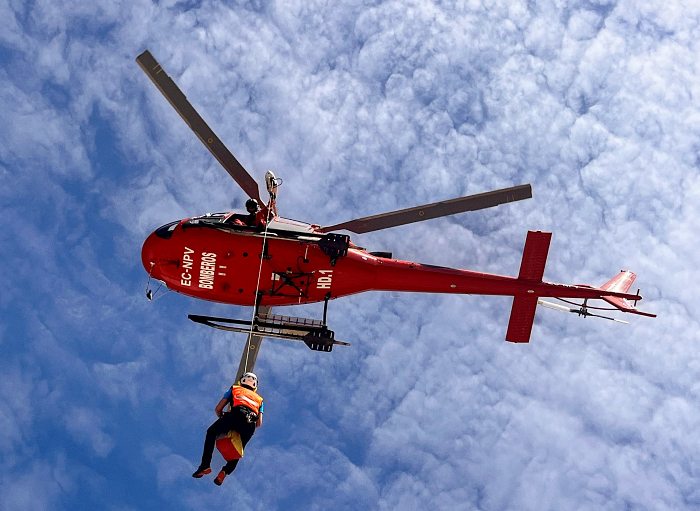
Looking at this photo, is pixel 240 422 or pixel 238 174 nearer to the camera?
pixel 240 422

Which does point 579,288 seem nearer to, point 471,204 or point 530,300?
point 530,300

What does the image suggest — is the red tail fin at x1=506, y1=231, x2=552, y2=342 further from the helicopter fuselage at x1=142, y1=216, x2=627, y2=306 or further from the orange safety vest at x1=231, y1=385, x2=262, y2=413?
the orange safety vest at x1=231, y1=385, x2=262, y2=413

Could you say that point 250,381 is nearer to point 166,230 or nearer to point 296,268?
point 296,268

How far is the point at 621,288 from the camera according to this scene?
33.1 meters

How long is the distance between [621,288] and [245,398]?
1683 centimetres

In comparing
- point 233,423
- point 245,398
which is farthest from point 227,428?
point 245,398

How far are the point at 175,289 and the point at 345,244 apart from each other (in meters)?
6.96

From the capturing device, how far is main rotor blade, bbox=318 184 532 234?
2903 centimetres

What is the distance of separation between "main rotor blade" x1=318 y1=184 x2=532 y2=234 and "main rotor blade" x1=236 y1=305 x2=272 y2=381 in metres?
4.59

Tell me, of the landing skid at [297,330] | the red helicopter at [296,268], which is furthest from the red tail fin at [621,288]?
the landing skid at [297,330]

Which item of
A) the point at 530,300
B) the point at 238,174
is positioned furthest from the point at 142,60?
the point at 530,300

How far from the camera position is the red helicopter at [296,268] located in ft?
96.1

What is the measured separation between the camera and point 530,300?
30859 millimetres

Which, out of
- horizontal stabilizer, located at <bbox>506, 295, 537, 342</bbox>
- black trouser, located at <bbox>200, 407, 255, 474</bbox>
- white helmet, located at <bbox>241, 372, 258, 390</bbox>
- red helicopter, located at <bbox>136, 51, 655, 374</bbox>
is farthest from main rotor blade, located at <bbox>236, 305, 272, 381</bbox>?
horizontal stabilizer, located at <bbox>506, 295, 537, 342</bbox>
